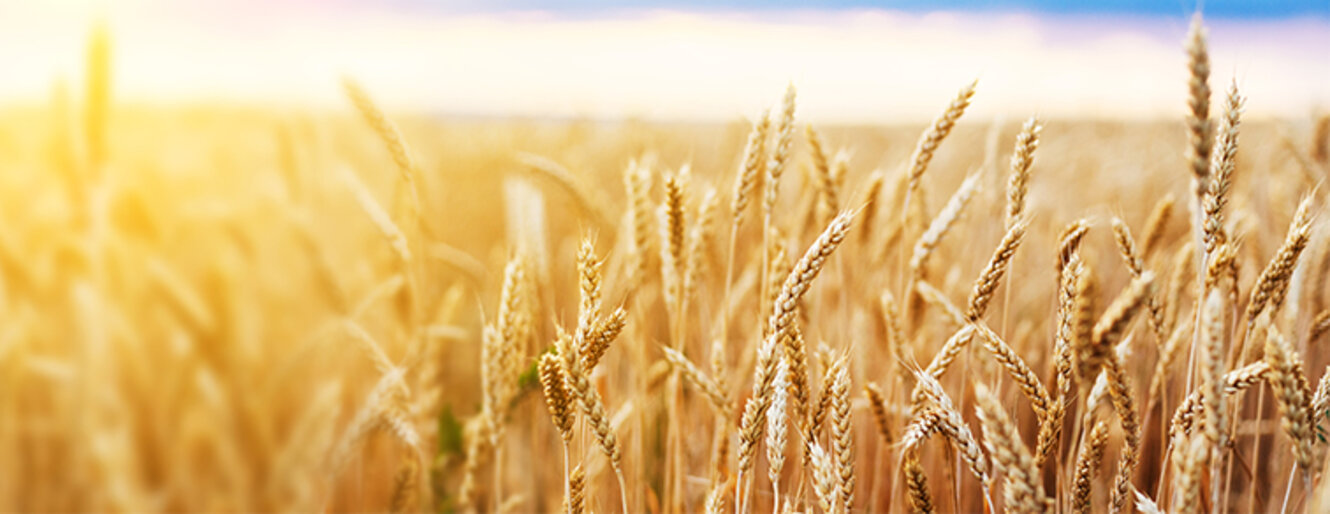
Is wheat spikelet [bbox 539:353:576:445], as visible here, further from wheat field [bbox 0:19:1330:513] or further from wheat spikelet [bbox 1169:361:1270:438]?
wheat spikelet [bbox 1169:361:1270:438]

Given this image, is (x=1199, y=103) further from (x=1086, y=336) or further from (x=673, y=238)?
(x=673, y=238)

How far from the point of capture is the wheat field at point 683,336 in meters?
0.98

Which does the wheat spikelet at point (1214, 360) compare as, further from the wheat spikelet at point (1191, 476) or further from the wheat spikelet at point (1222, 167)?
the wheat spikelet at point (1222, 167)

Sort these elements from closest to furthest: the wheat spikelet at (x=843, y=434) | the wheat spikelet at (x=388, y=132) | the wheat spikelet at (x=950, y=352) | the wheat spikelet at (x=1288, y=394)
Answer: the wheat spikelet at (x=1288, y=394)
the wheat spikelet at (x=843, y=434)
the wheat spikelet at (x=950, y=352)
the wheat spikelet at (x=388, y=132)

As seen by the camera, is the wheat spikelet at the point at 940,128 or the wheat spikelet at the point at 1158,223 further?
the wheat spikelet at the point at 1158,223

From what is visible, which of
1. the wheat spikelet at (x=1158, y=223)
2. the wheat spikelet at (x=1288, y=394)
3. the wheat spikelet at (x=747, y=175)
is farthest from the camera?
the wheat spikelet at (x=1158, y=223)

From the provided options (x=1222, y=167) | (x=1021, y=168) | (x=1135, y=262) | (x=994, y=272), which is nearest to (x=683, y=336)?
(x=994, y=272)

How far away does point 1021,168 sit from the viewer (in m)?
1.16

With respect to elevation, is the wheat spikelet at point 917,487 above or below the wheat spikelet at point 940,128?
below

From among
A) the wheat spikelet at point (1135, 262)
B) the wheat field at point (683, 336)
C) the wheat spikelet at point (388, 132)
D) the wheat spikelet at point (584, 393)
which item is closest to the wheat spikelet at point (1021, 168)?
the wheat field at point (683, 336)

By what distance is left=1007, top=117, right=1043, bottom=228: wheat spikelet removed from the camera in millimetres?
1135

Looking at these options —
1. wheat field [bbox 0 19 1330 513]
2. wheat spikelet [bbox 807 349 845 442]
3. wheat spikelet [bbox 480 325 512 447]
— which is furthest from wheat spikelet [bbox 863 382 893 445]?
wheat spikelet [bbox 480 325 512 447]

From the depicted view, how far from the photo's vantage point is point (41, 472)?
2426 mm

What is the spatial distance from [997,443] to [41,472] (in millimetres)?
2917
